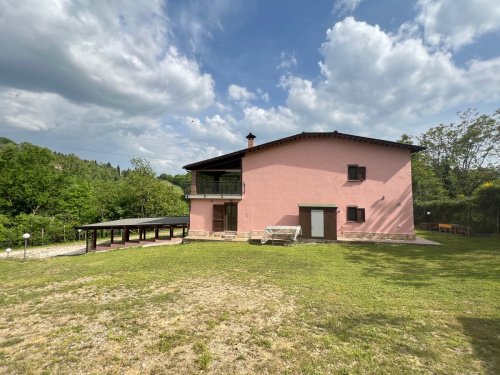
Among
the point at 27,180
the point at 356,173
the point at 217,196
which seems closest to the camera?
the point at 356,173

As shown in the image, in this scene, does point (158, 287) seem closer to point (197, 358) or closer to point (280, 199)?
point (197, 358)

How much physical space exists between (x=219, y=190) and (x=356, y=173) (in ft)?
35.1

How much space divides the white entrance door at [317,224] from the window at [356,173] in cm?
365

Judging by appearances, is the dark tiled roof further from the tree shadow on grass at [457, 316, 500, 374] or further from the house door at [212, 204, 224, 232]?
the tree shadow on grass at [457, 316, 500, 374]

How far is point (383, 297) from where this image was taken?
7.12 m

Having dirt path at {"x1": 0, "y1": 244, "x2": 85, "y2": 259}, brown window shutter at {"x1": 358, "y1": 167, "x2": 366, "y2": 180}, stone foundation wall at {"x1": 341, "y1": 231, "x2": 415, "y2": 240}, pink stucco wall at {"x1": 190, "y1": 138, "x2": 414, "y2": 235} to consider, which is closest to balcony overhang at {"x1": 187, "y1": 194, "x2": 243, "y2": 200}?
pink stucco wall at {"x1": 190, "y1": 138, "x2": 414, "y2": 235}

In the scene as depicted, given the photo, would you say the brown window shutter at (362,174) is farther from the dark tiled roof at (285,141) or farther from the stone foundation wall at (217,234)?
the stone foundation wall at (217,234)

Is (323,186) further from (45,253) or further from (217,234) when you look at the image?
(45,253)

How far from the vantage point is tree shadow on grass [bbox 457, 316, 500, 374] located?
4172mm

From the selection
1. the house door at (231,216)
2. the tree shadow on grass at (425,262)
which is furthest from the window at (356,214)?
the house door at (231,216)

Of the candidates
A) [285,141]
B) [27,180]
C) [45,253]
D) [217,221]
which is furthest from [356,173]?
[27,180]

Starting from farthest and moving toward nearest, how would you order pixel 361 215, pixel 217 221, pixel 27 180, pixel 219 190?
1. pixel 27 180
2. pixel 217 221
3. pixel 219 190
4. pixel 361 215

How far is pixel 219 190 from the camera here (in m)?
20.0

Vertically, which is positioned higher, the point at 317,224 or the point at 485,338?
the point at 317,224
